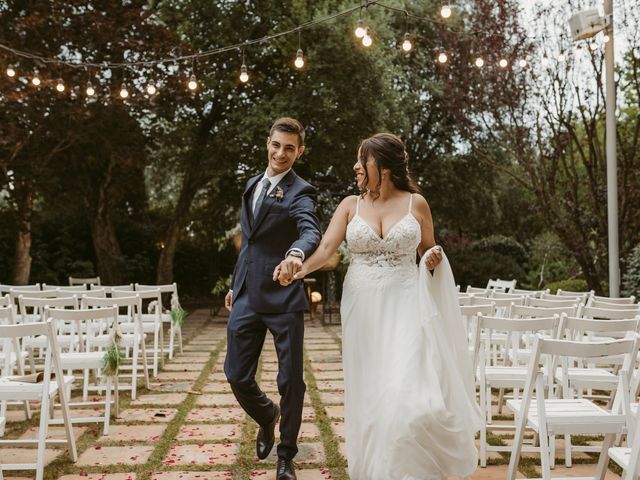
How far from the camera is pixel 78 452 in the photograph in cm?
421

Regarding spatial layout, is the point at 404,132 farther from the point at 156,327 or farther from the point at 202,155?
the point at 156,327

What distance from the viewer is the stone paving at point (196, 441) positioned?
382 cm

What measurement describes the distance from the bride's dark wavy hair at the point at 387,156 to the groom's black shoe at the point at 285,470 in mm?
1528

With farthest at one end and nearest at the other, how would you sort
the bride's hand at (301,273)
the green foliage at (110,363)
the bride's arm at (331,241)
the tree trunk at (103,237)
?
the tree trunk at (103,237)
the green foliage at (110,363)
the bride's arm at (331,241)
the bride's hand at (301,273)

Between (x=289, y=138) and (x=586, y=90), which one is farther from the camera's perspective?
(x=586, y=90)

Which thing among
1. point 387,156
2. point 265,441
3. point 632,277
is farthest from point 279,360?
point 632,277

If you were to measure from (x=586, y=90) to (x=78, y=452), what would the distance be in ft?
31.2

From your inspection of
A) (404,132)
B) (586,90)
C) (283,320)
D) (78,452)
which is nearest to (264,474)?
(283,320)

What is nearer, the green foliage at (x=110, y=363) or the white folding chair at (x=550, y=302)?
the green foliage at (x=110, y=363)

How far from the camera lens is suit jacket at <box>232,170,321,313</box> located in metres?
3.57

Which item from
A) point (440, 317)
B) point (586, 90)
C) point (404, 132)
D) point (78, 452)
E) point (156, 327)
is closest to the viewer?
point (440, 317)

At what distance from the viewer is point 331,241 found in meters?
3.58

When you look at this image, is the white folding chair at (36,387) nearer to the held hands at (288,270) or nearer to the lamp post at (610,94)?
the held hands at (288,270)

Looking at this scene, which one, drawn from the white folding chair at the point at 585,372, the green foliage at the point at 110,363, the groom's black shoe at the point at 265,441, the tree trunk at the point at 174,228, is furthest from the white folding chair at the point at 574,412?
the tree trunk at the point at 174,228
